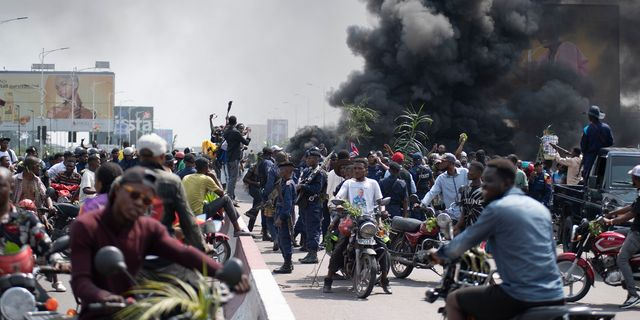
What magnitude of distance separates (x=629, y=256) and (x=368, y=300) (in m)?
2.87

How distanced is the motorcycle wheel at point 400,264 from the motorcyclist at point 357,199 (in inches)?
52.1

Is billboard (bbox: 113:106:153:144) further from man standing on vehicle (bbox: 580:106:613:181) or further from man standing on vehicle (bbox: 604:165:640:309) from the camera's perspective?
man standing on vehicle (bbox: 604:165:640:309)

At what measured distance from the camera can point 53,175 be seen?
16.4 m

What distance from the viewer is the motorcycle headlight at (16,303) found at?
582 cm

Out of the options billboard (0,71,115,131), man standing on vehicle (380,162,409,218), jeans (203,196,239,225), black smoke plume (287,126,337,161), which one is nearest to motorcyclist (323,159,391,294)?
jeans (203,196,239,225)

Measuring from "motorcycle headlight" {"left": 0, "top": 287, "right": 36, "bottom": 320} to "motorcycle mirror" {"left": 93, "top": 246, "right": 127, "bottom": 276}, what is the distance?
1.55m

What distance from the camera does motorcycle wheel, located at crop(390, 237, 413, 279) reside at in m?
13.4

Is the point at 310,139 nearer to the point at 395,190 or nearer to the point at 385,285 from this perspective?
the point at 395,190

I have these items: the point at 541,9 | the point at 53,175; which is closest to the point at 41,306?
the point at 53,175

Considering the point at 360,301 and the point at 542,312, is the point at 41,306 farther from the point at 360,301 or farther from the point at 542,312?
the point at 360,301

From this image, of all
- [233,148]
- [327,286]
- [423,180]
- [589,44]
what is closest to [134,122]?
[589,44]

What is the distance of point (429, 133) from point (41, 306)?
115 ft

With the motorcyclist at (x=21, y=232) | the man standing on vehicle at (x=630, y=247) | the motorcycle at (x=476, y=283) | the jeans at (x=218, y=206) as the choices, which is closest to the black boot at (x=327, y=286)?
the jeans at (x=218, y=206)

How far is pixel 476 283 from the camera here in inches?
280
